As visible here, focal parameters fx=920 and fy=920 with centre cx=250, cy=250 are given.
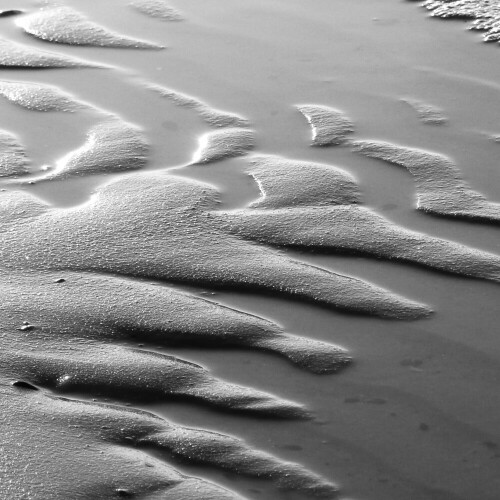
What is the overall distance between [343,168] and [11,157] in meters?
1.13

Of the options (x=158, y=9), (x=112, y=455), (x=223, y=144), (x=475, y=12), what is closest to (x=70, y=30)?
(x=158, y=9)

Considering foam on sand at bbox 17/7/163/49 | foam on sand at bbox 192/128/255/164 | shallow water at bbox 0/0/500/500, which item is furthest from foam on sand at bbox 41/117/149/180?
foam on sand at bbox 17/7/163/49

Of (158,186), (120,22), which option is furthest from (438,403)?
(120,22)

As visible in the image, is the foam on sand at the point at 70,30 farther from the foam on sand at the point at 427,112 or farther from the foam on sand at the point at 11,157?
the foam on sand at the point at 427,112

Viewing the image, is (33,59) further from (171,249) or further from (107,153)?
(171,249)

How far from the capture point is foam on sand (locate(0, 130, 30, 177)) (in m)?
3.07

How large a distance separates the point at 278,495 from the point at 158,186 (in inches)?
52.6

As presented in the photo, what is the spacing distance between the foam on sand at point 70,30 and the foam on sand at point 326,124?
35.0 inches

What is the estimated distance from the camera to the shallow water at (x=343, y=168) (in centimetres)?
198

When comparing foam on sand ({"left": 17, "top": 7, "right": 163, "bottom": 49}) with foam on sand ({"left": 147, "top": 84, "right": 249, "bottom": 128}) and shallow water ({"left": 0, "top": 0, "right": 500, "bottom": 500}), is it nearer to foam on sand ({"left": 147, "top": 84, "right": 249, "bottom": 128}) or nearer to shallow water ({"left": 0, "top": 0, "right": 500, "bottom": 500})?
shallow water ({"left": 0, "top": 0, "right": 500, "bottom": 500})

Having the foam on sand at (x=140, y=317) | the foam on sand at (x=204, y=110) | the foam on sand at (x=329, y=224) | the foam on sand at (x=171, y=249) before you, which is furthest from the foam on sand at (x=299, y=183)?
the foam on sand at (x=140, y=317)

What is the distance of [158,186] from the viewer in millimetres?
2943

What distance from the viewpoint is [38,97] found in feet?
11.7

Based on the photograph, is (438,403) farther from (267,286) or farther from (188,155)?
(188,155)
